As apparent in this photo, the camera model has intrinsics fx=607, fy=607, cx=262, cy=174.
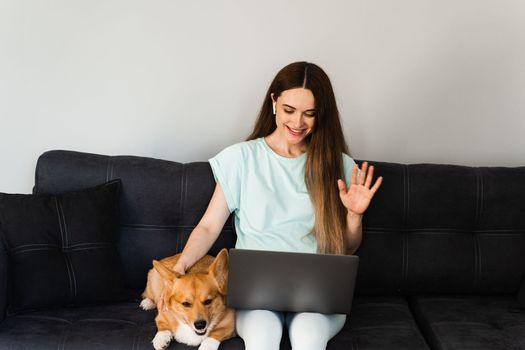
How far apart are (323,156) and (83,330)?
1021 mm

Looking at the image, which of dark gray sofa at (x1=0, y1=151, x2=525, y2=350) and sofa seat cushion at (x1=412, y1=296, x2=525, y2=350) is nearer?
sofa seat cushion at (x1=412, y1=296, x2=525, y2=350)

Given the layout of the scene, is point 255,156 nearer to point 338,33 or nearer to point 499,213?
point 338,33

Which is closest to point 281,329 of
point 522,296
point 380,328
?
point 380,328

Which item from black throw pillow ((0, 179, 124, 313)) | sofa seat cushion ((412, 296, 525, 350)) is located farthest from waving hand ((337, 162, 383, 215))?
black throw pillow ((0, 179, 124, 313))

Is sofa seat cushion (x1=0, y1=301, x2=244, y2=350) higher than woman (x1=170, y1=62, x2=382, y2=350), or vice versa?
woman (x1=170, y1=62, x2=382, y2=350)

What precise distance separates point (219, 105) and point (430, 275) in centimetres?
120

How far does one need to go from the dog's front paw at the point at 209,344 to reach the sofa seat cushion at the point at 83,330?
0.13ft

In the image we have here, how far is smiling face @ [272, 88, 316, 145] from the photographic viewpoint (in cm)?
212

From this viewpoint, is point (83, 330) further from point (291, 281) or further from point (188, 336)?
point (291, 281)

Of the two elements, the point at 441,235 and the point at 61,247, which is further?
the point at 441,235

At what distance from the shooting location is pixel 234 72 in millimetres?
2789

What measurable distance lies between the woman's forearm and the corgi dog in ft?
1.51

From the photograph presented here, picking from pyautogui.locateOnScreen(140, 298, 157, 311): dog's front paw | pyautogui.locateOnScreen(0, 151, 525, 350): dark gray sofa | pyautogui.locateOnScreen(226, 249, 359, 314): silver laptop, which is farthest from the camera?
pyautogui.locateOnScreen(0, 151, 525, 350): dark gray sofa

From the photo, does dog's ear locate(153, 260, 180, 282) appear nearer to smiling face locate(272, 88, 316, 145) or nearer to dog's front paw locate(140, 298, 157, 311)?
dog's front paw locate(140, 298, 157, 311)
